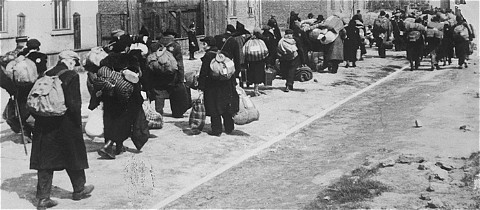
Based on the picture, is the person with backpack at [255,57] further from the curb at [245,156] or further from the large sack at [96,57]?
the large sack at [96,57]

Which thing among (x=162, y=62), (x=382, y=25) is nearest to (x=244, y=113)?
(x=162, y=62)

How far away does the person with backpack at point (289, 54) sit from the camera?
51.0 ft

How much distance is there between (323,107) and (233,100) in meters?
4.31

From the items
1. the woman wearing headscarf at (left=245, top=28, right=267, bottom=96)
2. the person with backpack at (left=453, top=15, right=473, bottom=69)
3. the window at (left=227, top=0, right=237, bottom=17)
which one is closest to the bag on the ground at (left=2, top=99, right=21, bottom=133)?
the woman wearing headscarf at (left=245, top=28, right=267, bottom=96)

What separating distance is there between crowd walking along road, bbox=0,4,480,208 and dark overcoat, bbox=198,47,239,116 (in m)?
0.02

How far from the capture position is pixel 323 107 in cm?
1458

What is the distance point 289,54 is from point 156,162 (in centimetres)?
682

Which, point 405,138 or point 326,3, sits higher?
point 326,3

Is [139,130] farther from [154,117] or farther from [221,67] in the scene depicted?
[154,117]

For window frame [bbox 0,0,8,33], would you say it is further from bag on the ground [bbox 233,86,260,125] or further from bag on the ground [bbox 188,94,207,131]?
bag on the ground [bbox 233,86,260,125]

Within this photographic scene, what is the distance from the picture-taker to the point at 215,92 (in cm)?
1064

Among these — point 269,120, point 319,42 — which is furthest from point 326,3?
point 269,120

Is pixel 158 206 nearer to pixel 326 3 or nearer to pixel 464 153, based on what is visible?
pixel 464 153

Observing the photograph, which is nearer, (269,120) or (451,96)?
(269,120)
